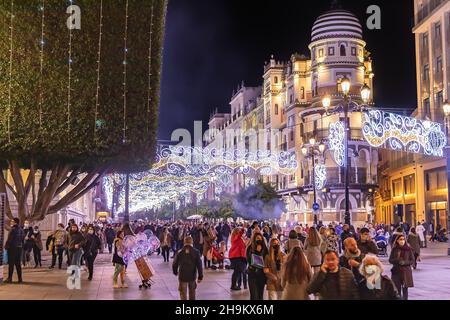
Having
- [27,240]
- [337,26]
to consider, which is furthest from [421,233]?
[337,26]

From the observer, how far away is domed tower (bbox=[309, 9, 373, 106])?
5928cm

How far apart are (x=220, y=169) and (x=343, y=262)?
41041 mm

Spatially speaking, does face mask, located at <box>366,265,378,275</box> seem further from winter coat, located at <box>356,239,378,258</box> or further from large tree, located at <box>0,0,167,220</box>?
large tree, located at <box>0,0,167,220</box>

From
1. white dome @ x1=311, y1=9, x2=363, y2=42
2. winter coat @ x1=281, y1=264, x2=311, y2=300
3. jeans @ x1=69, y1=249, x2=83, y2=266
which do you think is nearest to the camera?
winter coat @ x1=281, y1=264, x2=311, y2=300

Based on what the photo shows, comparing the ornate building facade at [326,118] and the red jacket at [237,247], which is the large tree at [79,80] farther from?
the ornate building facade at [326,118]

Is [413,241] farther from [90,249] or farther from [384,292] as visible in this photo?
[384,292]

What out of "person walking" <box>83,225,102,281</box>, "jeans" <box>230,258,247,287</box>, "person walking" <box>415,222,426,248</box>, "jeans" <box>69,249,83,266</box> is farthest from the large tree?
"person walking" <box>415,222,426,248</box>

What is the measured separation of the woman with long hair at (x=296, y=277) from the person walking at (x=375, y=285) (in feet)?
3.07

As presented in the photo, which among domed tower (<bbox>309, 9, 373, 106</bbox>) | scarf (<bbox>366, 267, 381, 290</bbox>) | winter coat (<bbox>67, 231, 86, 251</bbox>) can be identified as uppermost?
domed tower (<bbox>309, 9, 373, 106</bbox>)

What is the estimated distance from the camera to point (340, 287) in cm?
839

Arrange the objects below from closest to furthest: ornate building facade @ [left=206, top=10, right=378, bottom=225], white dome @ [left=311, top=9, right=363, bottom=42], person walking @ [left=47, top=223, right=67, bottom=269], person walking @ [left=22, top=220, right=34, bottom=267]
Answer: person walking @ [left=22, top=220, right=34, bottom=267] < person walking @ [left=47, top=223, right=67, bottom=269] < ornate building facade @ [left=206, top=10, right=378, bottom=225] < white dome @ [left=311, top=9, right=363, bottom=42]

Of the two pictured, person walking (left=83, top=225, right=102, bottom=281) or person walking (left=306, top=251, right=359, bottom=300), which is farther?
person walking (left=83, top=225, right=102, bottom=281)
